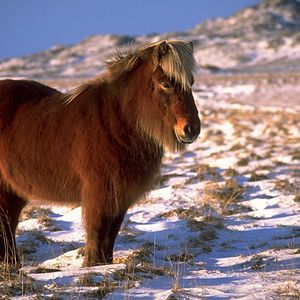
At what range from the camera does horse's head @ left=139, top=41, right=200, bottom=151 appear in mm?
4836

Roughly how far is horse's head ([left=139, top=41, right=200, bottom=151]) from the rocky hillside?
65099 millimetres

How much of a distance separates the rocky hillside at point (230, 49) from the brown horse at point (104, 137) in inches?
2555

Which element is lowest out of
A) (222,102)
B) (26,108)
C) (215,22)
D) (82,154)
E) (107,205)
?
(107,205)

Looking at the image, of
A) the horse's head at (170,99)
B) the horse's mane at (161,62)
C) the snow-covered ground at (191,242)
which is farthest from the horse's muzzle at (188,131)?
the snow-covered ground at (191,242)

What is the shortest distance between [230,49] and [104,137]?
10598cm

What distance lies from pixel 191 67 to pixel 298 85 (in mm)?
46791

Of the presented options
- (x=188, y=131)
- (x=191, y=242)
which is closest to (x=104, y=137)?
(x=188, y=131)

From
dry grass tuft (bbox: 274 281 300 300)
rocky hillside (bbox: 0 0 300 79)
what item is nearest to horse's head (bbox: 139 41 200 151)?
dry grass tuft (bbox: 274 281 300 300)

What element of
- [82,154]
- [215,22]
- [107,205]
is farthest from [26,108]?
[215,22]

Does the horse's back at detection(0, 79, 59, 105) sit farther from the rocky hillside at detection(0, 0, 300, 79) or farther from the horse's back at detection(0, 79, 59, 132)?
the rocky hillside at detection(0, 0, 300, 79)

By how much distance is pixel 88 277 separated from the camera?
14.0 feet

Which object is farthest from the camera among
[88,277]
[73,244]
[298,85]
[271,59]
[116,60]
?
[271,59]

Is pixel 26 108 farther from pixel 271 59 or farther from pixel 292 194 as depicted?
pixel 271 59

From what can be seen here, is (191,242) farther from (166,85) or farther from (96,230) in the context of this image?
(166,85)
